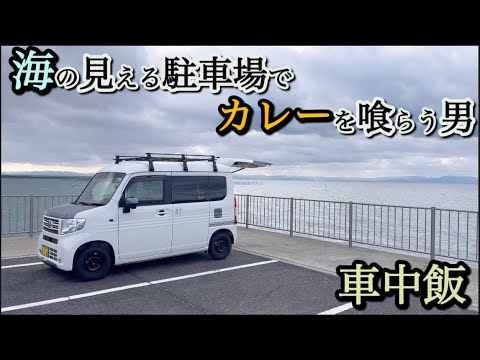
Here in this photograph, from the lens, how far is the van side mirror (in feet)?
21.3

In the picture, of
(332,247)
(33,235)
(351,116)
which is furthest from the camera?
(33,235)

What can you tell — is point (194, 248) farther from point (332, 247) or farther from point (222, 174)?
point (332, 247)

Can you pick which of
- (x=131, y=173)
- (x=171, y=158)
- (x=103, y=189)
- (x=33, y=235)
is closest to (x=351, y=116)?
(x=171, y=158)

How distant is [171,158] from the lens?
7562 millimetres

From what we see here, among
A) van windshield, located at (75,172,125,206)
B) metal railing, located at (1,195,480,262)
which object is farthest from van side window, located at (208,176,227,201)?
metal railing, located at (1,195,480,262)

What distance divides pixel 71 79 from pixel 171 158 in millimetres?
2363

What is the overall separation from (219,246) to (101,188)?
282 cm

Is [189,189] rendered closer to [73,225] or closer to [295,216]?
[73,225]

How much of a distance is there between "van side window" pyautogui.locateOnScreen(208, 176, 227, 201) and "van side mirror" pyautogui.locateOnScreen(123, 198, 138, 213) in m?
1.82

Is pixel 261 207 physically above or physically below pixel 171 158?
below

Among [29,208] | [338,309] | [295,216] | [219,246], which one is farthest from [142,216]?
[295,216]

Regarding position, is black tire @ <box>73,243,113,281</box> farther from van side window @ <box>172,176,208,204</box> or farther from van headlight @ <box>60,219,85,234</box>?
van side window @ <box>172,176,208,204</box>

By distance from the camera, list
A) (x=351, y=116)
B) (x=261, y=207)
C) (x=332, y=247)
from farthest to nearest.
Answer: (x=261, y=207) < (x=332, y=247) < (x=351, y=116)

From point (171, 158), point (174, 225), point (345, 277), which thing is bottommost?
point (345, 277)
